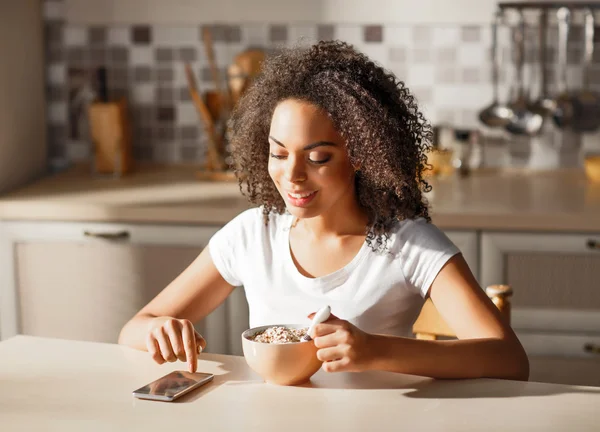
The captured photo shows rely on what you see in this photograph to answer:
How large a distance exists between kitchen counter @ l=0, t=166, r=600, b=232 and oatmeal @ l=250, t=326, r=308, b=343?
108 centimetres

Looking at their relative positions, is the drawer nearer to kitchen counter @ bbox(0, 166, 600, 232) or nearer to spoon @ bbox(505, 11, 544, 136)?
kitchen counter @ bbox(0, 166, 600, 232)

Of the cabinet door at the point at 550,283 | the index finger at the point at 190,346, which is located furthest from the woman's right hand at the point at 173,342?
the cabinet door at the point at 550,283

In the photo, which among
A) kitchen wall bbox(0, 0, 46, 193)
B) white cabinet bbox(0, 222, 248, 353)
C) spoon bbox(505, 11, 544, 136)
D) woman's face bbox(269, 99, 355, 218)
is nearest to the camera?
woman's face bbox(269, 99, 355, 218)

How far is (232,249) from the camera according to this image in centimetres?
162

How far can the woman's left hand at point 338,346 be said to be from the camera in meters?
1.18

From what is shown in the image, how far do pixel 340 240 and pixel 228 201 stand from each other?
3.19 feet

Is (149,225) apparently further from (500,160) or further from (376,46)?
(500,160)

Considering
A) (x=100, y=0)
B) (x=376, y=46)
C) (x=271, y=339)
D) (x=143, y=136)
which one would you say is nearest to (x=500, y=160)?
(x=376, y=46)

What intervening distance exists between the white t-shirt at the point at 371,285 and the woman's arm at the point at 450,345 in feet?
0.14

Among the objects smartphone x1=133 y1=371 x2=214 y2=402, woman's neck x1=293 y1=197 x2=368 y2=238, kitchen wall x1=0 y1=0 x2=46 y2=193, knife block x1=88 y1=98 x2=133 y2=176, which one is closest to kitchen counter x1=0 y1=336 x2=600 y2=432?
smartphone x1=133 y1=371 x2=214 y2=402

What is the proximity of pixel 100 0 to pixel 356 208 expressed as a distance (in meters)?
1.83

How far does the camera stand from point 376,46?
297 centimetres

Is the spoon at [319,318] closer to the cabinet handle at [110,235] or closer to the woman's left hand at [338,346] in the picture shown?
the woman's left hand at [338,346]

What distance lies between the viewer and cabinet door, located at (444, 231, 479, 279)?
7.54 feet
